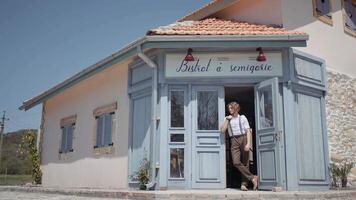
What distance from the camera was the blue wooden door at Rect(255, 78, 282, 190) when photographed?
8.22m

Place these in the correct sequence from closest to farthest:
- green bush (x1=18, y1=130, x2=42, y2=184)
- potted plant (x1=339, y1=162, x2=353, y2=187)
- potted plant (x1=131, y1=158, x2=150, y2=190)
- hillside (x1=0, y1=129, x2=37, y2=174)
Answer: potted plant (x1=131, y1=158, x2=150, y2=190)
potted plant (x1=339, y1=162, x2=353, y2=187)
green bush (x1=18, y1=130, x2=42, y2=184)
hillside (x1=0, y1=129, x2=37, y2=174)

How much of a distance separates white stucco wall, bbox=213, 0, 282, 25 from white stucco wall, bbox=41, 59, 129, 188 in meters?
3.23

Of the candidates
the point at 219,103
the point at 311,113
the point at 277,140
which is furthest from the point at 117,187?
the point at 311,113

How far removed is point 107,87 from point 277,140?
17.5ft

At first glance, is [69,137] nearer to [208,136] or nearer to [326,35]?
[208,136]

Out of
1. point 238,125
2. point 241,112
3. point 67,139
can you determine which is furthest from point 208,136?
point 67,139

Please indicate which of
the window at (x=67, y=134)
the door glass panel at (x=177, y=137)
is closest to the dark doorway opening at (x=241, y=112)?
the door glass panel at (x=177, y=137)

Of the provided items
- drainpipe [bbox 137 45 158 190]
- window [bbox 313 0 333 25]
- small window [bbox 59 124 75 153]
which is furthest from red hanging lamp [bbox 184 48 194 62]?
small window [bbox 59 124 75 153]

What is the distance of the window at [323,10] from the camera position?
10.8m

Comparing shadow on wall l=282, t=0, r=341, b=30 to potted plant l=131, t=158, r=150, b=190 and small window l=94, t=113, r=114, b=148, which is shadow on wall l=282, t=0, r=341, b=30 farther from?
small window l=94, t=113, r=114, b=148

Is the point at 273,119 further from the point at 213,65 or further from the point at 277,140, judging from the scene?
the point at 213,65

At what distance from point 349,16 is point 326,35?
1990mm

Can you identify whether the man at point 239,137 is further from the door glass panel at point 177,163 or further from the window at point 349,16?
the window at point 349,16

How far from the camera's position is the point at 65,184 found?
13.1 m
